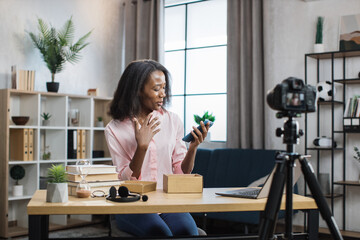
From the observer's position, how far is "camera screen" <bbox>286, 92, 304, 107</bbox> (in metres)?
1.53

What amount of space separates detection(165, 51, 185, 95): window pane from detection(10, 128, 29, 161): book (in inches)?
73.4

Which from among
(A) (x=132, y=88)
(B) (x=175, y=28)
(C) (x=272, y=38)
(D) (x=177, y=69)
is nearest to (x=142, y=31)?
(B) (x=175, y=28)

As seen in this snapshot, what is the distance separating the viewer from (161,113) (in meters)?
2.56

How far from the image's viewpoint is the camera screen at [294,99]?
153 centimetres

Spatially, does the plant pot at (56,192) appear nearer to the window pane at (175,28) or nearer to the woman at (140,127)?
the woman at (140,127)

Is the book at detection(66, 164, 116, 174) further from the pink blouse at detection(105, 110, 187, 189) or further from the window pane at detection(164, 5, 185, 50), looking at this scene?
the window pane at detection(164, 5, 185, 50)

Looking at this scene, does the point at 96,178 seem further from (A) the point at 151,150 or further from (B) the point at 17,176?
(B) the point at 17,176

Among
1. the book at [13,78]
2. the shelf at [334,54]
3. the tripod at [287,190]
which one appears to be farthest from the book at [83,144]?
the tripod at [287,190]

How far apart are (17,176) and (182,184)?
9.85 feet

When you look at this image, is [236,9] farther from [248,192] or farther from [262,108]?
[248,192]

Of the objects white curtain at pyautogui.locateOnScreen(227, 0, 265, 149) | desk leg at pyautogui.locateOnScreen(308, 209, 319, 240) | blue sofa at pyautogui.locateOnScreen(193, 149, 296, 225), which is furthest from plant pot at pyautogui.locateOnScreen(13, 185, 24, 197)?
desk leg at pyautogui.locateOnScreen(308, 209, 319, 240)

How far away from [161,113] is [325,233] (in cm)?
250

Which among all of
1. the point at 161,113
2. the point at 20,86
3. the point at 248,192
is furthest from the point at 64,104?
the point at 248,192

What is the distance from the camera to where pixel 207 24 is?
17.5 ft
